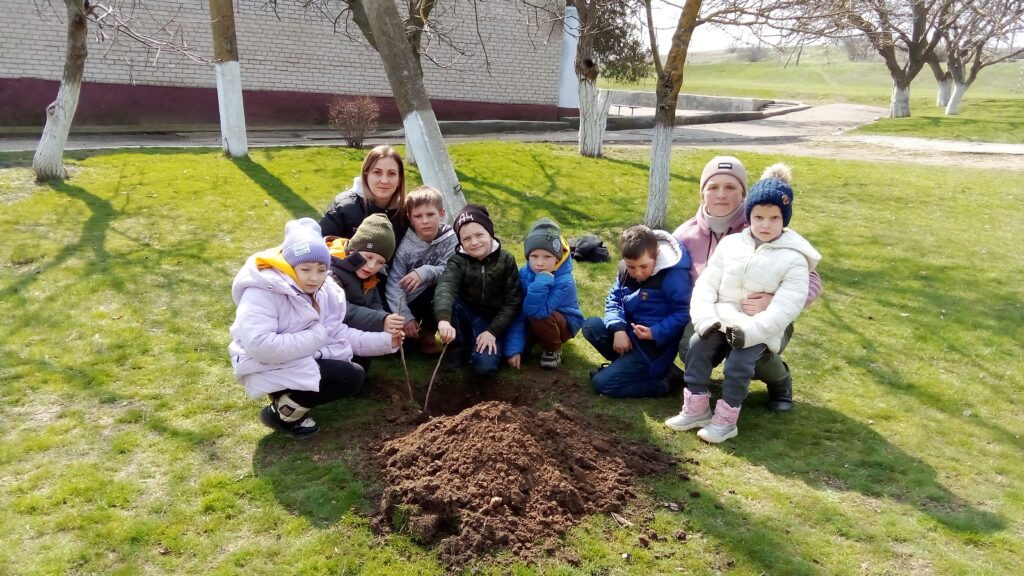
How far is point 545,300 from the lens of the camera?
4504 mm

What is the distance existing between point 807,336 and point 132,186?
8.01 metres

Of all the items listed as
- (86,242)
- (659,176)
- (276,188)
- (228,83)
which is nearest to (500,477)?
(86,242)

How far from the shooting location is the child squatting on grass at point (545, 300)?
4.49 meters

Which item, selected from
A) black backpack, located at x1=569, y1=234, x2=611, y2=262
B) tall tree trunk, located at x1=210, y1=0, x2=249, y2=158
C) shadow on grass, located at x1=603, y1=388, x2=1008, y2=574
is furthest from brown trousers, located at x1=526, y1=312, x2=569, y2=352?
tall tree trunk, located at x1=210, y1=0, x2=249, y2=158

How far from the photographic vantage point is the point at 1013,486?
11.6 ft

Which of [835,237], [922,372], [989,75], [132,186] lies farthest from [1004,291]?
[989,75]

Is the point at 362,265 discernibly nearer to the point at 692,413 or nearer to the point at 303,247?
the point at 303,247

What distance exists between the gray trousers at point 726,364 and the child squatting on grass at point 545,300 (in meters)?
0.91

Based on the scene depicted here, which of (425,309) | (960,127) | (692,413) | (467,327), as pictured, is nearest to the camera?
(692,413)

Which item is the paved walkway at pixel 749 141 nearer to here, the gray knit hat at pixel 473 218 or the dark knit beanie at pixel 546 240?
the gray knit hat at pixel 473 218

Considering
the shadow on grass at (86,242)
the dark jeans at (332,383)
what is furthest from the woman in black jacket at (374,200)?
the shadow on grass at (86,242)

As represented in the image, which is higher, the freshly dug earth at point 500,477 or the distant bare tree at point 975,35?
the distant bare tree at point 975,35

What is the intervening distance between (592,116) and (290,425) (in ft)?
32.7

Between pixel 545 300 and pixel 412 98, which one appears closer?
pixel 545 300
